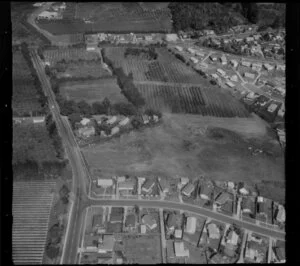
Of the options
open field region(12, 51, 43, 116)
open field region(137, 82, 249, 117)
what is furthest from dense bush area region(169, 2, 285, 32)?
open field region(12, 51, 43, 116)

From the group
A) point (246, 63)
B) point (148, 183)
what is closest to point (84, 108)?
point (148, 183)

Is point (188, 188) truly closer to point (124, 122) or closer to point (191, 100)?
point (124, 122)

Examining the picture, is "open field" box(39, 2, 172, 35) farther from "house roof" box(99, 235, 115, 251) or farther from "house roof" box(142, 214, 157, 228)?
"house roof" box(99, 235, 115, 251)

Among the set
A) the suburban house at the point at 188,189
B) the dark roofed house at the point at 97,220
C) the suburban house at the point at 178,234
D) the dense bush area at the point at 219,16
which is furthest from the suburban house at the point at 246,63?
the dark roofed house at the point at 97,220

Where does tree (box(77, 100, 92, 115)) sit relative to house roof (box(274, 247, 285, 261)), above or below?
above
